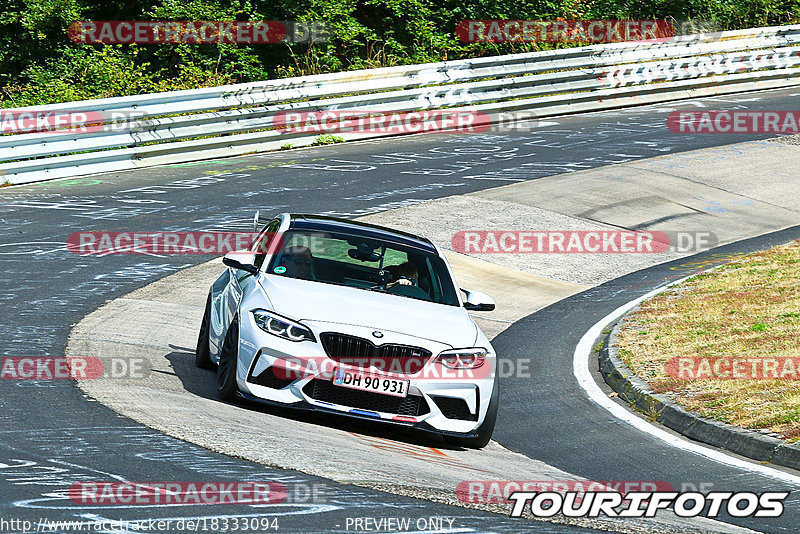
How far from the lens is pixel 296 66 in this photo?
26.8 metres

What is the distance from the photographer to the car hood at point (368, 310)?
8.11 meters

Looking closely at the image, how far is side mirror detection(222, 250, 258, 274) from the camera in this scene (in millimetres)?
8992

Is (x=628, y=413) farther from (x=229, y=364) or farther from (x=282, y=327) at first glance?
(x=229, y=364)

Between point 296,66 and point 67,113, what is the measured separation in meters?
9.46

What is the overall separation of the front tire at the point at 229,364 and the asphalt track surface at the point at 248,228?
98cm

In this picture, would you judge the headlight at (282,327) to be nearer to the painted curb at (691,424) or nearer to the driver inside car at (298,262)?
the driver inside car at (298,262)

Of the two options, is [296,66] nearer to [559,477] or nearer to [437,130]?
[437,130]

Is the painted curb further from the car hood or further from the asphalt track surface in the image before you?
the car hood

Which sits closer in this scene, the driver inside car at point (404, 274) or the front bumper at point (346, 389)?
the front bumper at point (346, 389)

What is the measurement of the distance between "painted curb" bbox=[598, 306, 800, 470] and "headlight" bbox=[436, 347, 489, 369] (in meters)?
2.09

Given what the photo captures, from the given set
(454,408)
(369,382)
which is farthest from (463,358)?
(369,382)

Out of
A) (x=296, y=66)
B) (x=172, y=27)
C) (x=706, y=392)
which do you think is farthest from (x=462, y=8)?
(x=706, y=392)

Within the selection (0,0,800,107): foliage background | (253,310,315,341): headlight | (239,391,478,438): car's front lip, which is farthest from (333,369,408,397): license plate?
(0,0,800,107): foliage background

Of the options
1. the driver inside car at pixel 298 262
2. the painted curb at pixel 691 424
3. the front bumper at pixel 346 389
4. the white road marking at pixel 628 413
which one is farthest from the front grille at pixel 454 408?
the painted curb at pixel 691 424
